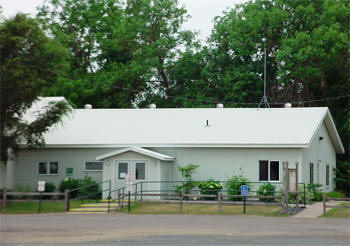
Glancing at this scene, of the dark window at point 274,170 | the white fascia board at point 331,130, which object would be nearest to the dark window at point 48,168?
the dark window at point 274,170

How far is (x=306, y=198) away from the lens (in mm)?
33438

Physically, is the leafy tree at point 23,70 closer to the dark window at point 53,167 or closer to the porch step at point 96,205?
the porch step at point 96,205

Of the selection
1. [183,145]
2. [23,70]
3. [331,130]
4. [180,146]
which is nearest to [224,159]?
[183,145]

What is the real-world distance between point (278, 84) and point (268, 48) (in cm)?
296

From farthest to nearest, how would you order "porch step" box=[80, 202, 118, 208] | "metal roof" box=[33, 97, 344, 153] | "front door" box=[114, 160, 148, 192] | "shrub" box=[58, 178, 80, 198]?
"shrub" box=[58, 178, 80, 198] < "metal roof" box=[33, 97, 344, 153] < "front door" box=[114, 160, 148, 192] < "porch step" box=[80, 202, 118, 208]

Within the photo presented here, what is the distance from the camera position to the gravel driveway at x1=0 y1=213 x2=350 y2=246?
60.0ft

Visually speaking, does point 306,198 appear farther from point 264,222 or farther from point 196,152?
point 264,222

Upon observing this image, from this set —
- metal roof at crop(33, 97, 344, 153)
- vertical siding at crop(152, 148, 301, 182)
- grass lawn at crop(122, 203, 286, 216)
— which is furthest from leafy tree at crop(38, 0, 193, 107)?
grass lawn at crop(122, 203, 286, 216)

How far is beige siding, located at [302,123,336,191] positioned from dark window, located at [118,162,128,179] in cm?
964

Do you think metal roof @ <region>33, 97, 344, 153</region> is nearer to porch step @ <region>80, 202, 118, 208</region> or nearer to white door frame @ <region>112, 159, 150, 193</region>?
white door frame @ <region>112, 159, 150, 193</region>

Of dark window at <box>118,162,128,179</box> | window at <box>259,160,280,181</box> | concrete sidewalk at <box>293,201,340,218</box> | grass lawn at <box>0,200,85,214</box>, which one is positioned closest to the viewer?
concrete sidewalk at <box>293,201,340,218</box>

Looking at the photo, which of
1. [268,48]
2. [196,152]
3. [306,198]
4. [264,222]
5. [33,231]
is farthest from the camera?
[268,48]

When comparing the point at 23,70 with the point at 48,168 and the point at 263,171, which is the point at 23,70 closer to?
the point at 48,168

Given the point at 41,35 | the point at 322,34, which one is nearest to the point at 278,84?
the point at 322,34
